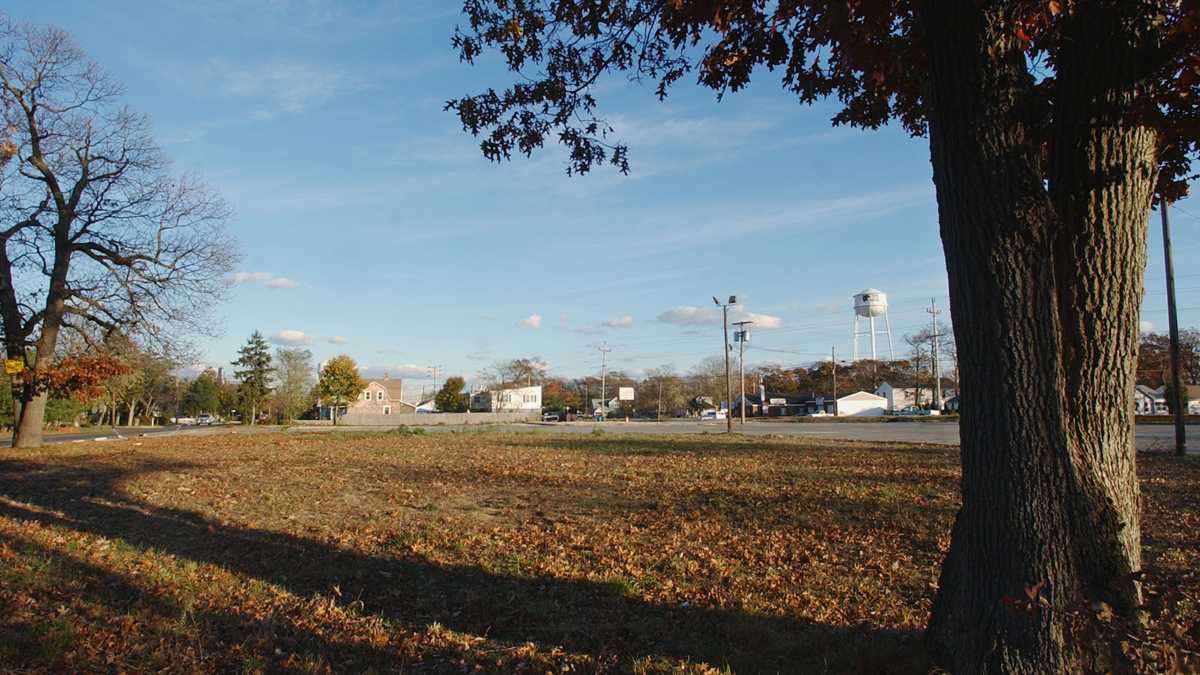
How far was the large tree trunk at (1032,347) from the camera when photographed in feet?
10.7

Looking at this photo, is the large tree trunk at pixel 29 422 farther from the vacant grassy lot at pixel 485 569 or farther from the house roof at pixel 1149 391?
the house roof at pixel 1149 391

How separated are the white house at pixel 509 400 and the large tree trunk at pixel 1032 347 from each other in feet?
302

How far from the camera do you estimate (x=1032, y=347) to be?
3.33 m

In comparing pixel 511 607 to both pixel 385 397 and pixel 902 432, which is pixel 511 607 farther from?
pixel 385 397

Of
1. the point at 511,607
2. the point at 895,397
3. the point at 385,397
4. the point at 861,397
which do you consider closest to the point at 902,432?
the point at 511,607

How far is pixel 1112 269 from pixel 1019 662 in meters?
1.93

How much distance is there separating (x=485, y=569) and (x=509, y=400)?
9633 cm

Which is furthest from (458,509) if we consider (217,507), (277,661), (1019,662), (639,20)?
(1019,662)

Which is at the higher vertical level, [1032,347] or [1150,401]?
[1032,347]

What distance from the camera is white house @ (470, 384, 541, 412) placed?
9962 centimetres

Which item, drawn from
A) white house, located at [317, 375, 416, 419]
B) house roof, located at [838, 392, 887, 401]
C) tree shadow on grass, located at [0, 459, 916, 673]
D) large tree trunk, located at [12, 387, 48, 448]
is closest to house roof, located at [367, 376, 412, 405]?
white house, located at [317, 375, 416, 419]

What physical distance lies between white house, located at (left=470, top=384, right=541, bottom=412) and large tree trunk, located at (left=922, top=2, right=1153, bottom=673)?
91962 millimetres

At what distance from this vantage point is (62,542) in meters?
7.44

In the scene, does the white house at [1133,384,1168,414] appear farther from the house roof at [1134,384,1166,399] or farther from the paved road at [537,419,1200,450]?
the paved road at [537,419,1200,450]
